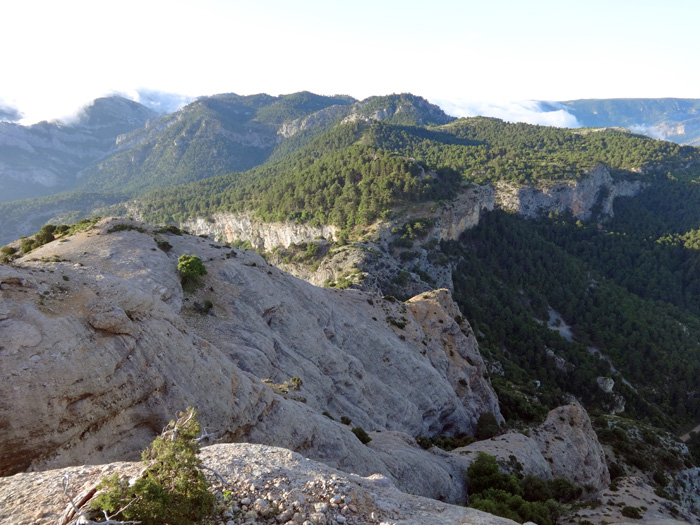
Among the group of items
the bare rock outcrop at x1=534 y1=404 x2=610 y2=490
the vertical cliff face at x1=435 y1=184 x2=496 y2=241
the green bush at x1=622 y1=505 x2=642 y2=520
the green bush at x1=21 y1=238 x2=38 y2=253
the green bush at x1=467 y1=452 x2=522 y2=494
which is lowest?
the bare rock outcrop at x1=534 y1=404 x2=610 y2=490

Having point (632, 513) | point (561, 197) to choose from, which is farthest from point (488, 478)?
point (561, 197)

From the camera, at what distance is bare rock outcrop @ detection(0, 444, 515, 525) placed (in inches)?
452

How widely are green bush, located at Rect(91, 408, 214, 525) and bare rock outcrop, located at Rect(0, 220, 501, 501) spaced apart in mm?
6520

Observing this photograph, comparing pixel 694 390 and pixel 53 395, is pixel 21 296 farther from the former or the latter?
pixel 694 390

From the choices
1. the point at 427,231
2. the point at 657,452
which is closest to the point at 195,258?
the point at 657,452

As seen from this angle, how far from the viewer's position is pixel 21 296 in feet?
55.7

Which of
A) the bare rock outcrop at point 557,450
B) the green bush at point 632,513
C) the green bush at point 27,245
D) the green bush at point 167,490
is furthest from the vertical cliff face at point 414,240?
the green bush at point 167,490

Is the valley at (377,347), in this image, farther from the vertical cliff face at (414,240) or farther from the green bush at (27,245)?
the vertical cliff face at (414,240)

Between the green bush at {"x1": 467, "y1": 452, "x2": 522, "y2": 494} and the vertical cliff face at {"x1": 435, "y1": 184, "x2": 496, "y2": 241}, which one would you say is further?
the vertical cliff face at {"x1": 435, "y1": 184, "x2": 496, "y2": 241}

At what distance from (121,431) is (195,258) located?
1894cm

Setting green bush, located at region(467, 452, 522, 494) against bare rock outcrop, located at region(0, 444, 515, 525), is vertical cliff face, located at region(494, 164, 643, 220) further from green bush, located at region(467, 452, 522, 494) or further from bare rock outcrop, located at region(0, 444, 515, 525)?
bare rock outcrop, located at region(0, 444, 515, 525)

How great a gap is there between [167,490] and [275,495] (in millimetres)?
4015

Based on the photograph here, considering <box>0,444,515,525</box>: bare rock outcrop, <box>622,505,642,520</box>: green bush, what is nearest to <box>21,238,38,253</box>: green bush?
<box>0,444,515,525</box>: bare rock outcrop

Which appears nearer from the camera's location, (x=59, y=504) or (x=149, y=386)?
(x=59, y=504)
